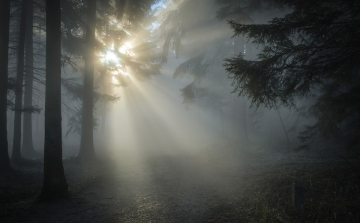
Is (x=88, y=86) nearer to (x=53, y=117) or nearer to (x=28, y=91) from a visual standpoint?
(x=53, y=117)

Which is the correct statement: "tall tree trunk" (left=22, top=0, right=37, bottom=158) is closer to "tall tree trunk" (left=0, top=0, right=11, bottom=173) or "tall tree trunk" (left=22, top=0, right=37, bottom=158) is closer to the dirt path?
"tall tree trunk" (left=0, top=0, right=11, bottom=173)

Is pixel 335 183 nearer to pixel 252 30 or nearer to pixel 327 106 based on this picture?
pixel 327 106

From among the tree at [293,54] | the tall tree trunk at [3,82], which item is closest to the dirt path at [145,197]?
the tall tree trunk at [3,82]

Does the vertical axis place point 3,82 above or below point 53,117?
above

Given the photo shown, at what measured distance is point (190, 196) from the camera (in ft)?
21.7

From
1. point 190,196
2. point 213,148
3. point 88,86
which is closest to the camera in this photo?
point 190,196

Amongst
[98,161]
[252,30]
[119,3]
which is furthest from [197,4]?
[98,161]

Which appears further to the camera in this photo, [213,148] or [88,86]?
[213,148]

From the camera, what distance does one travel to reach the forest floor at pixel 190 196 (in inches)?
185

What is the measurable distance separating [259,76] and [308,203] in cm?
338

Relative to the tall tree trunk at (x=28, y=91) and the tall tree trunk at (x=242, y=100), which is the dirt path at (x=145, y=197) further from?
the tall tree trunk at (x=28, y=91)

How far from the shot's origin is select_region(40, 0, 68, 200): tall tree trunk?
6363mm

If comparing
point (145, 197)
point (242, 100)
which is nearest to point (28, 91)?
point (145, 197)

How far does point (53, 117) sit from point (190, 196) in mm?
5081
